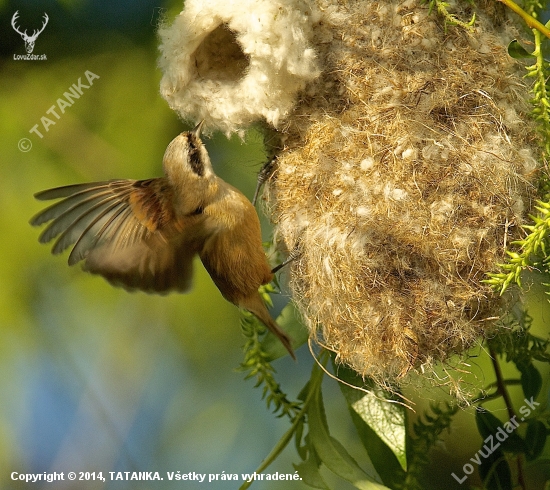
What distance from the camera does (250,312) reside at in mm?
1618

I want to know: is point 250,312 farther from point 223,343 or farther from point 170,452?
point 170,452

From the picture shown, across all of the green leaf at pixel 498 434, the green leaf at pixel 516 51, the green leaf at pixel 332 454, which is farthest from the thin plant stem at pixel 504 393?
the green leaf at pixel 516 51

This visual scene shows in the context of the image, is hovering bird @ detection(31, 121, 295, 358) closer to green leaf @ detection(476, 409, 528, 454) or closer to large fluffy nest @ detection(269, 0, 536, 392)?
large fluffy nest @ detection(269, 0, 536, 392)

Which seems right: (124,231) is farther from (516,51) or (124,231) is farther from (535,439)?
(535,439)

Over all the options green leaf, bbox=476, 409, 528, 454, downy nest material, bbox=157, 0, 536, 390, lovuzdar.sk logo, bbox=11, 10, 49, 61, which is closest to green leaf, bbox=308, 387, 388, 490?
downy nest material, bbox=157, 0, 536, 390

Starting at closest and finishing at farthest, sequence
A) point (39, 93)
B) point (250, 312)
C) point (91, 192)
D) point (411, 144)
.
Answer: point (411, 144) → point (91, 192) → point (250, 312) → point (39, 93)

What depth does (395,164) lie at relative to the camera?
1243mm

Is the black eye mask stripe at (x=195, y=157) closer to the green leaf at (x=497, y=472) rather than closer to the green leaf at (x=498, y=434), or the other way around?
the green leaf at (x=498, y=434)

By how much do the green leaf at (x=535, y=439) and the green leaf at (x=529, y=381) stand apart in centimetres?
7

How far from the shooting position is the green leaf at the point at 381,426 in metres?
1.46

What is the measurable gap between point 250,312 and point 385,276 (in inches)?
18.5

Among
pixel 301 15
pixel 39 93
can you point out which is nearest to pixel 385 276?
pixel 301 15

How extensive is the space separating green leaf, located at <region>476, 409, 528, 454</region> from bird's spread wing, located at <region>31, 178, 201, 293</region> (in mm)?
820

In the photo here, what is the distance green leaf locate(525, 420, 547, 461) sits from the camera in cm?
158
